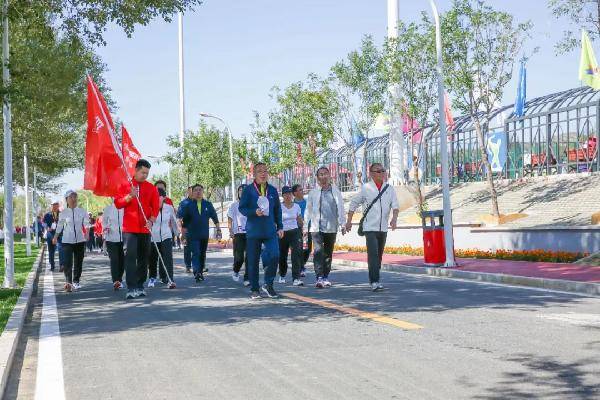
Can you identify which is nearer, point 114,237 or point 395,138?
point 114,237

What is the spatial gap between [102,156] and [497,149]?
2747 cm

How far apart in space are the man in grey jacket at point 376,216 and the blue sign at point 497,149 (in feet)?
84.3

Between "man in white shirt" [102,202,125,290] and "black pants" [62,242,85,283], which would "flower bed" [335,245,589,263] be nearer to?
"man in white shirt" [102,202,125,290]

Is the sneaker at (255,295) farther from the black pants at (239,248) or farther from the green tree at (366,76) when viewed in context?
the green tree at (366,76)

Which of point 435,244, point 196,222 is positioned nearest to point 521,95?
point 435,244

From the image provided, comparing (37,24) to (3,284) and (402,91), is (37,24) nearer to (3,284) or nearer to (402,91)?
(3,284)

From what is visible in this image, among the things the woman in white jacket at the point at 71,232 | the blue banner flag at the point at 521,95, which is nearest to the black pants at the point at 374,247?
the woman in white jacket at the point at 71,232

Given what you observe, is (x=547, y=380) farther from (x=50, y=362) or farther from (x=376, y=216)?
(x=376, y=216)

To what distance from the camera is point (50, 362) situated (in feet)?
22.6

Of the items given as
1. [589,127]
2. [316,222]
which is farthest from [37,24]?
[589,127]

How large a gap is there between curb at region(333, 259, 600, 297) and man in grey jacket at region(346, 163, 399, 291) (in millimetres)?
2557

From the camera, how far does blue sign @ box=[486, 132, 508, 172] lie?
36812 millimetres

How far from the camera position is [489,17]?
26.8 meters

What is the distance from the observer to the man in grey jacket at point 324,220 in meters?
13.1
